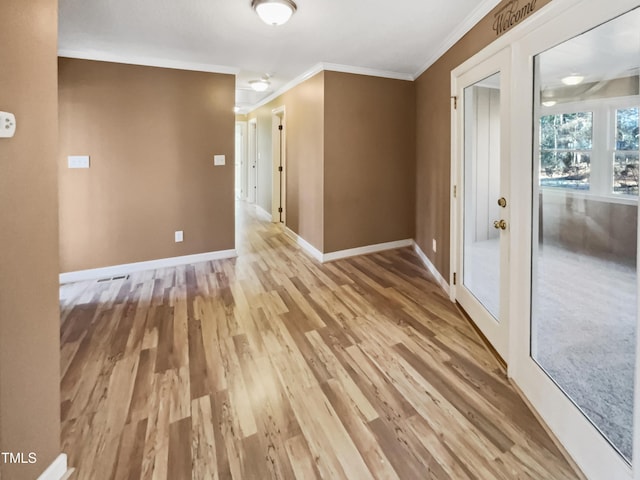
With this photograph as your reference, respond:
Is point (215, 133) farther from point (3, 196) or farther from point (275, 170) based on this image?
point (3, 196)

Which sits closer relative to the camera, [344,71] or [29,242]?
[29,242]

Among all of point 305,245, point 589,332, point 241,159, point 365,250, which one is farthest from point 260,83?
point 589,332

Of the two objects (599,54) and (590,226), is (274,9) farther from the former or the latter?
(590,226)

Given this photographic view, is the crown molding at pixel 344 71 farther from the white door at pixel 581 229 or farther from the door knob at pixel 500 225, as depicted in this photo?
Result: the door knob at pixel 500 225

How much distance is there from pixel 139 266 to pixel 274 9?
324 centimetres

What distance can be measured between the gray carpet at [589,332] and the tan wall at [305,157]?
2.92 meters

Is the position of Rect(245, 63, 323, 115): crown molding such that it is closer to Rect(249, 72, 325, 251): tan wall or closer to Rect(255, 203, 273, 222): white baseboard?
Rect(249, 72, 325, 251): tan wall

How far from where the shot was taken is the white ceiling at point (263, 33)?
2.70 meters

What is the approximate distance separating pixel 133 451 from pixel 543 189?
7.87 ft

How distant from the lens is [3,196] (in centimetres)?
113

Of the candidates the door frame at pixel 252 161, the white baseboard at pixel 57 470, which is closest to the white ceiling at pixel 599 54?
the white baseboard at pixel 57 470

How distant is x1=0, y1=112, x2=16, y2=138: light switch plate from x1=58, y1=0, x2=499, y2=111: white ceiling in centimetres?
203

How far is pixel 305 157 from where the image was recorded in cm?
503

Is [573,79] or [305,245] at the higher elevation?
[573,79]
